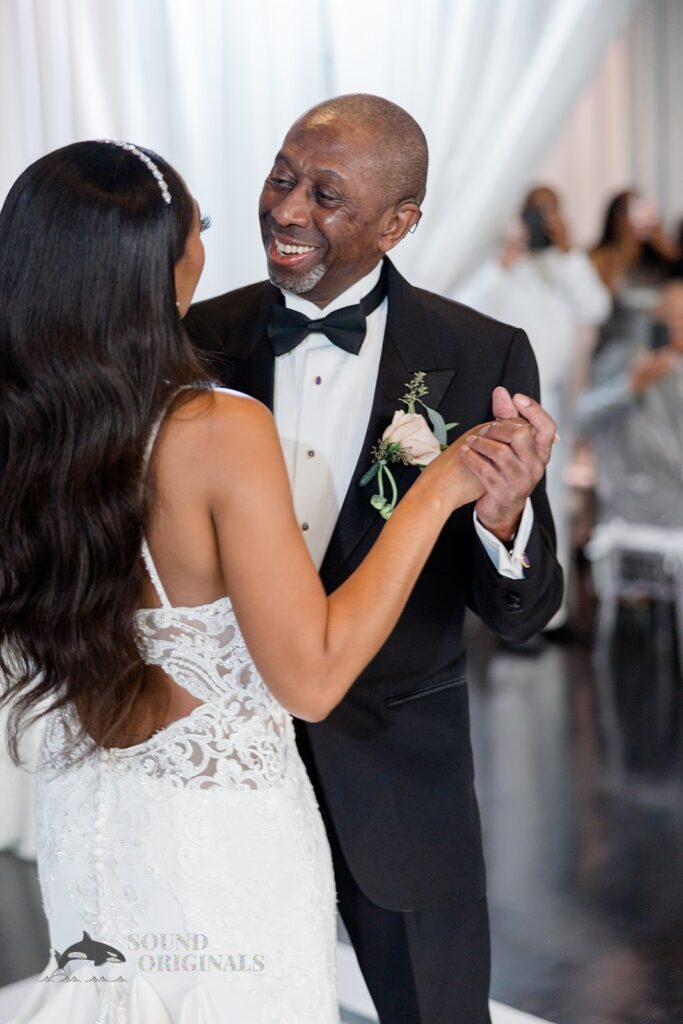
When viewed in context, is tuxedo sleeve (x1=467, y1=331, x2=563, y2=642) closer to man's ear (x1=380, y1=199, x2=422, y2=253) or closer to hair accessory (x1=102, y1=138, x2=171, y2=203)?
man's ear (x1=380, y1=199, x2=422, y2=253)

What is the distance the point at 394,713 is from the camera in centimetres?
213

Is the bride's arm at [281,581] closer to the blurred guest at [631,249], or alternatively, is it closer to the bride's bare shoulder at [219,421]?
the bride's bare shoulder at [219,421]

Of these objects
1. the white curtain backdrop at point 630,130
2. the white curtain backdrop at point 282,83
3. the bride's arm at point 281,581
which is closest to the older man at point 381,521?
the bride's arm at point 281,581

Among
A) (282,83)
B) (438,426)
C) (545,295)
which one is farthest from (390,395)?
(545,295)

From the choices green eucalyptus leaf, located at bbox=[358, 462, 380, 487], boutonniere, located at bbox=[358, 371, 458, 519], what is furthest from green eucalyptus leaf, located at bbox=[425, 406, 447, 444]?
green eucalyptus leaf, located at bbox=[358, 462, 380, 487]

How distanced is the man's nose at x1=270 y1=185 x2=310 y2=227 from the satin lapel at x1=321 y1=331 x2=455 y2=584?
0.93ft

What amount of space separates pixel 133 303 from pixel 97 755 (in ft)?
1.93

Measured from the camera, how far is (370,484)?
2068 mm

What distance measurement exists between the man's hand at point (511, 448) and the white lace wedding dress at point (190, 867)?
1.23 feet

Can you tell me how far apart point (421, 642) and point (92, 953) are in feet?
2.32

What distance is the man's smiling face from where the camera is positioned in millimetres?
2172

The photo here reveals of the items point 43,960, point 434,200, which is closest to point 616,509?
point 434,200

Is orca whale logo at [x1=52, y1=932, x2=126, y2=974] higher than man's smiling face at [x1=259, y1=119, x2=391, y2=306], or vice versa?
man's smiling face at [x1=259, y1=119, x2=391, y2=306]

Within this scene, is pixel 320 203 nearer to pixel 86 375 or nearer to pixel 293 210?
pixel 293 210
